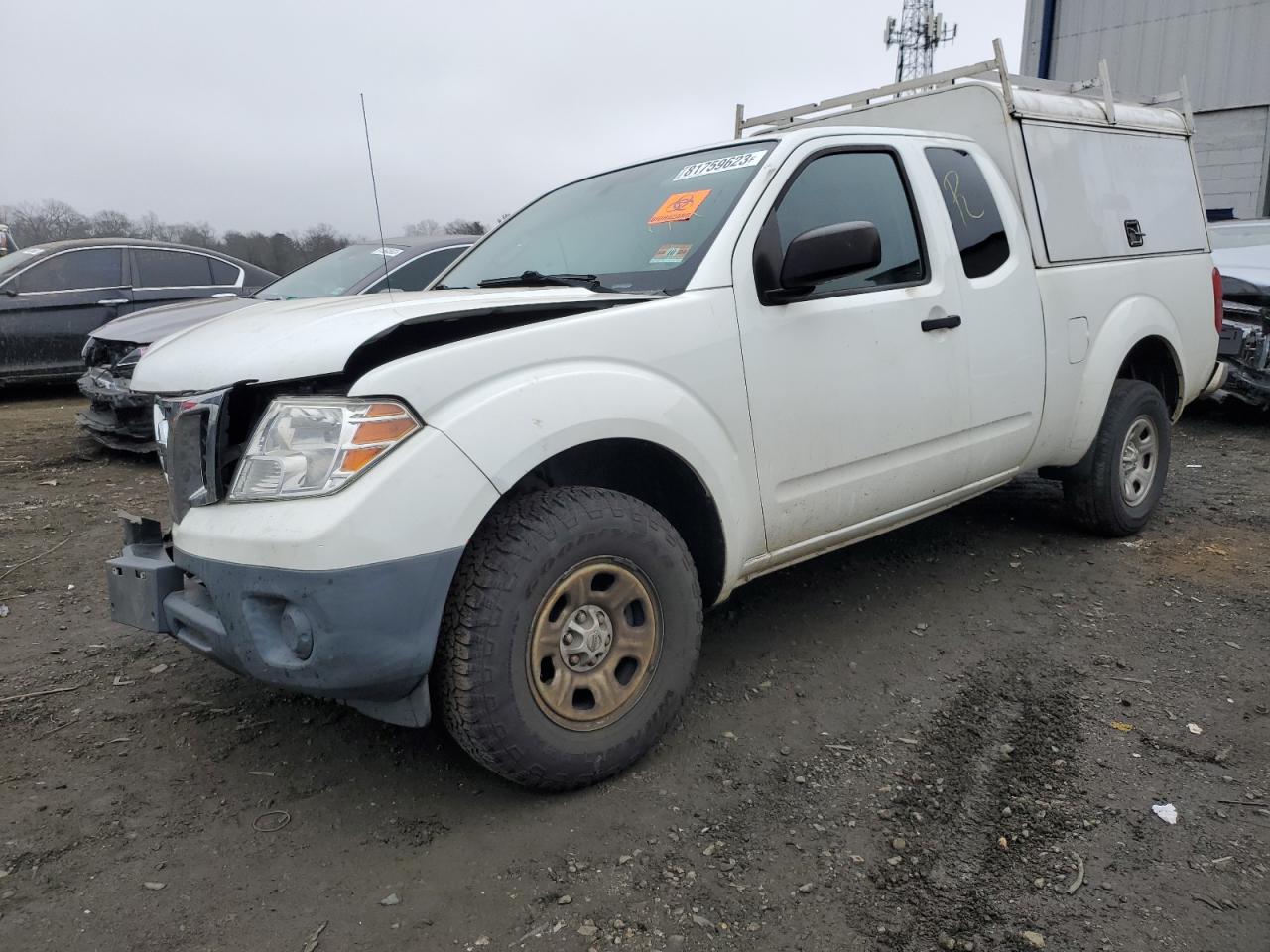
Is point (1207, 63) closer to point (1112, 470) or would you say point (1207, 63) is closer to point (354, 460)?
point (1112, 470)

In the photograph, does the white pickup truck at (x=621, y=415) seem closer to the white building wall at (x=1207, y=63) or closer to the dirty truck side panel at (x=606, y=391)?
the dirty truck side panel at (x=606, y=391)

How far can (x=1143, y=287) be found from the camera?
4.47 m

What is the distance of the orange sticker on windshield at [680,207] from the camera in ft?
10.3

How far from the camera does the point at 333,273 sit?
267 inches

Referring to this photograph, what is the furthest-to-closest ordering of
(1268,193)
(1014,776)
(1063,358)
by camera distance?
(1268,193), (1063,358), (1014,776)

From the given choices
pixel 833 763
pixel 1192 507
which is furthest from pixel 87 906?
pixel 1192 507

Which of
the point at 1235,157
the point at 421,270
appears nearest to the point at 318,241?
the point at 421,270

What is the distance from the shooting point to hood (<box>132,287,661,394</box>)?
2281 mm

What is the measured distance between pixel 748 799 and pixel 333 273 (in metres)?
5.41

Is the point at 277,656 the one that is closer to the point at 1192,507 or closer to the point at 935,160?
the point at 935,160

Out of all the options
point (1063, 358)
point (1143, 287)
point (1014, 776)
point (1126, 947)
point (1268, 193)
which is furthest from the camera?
A: point (1268, 193)

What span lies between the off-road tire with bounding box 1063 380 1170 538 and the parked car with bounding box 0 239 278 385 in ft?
24.5

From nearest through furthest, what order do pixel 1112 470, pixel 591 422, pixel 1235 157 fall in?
pixel 591 422 → pixel 1112 470 → pixel 1235 157

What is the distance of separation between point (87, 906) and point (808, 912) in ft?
5.41
